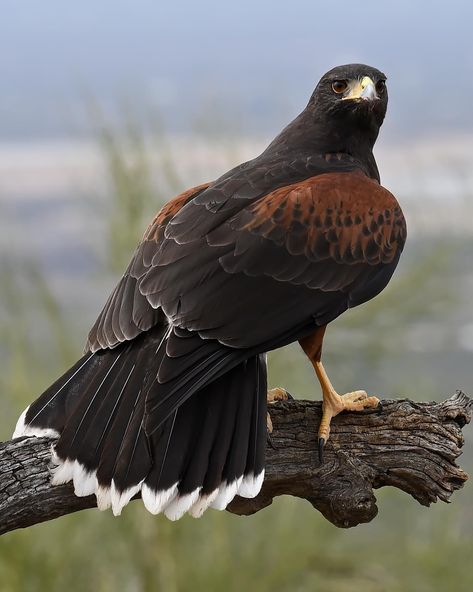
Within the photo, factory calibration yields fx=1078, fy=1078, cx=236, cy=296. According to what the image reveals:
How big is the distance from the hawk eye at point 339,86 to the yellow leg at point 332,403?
5.00 feet

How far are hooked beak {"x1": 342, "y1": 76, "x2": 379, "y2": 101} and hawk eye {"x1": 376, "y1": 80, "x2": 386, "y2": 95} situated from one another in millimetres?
66

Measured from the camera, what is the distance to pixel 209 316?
15.0 feet

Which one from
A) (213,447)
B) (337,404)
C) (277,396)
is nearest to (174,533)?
(277,396)

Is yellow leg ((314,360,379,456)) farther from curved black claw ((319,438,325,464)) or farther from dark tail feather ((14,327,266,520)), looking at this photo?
dark tail feather ((14,327,266,520))

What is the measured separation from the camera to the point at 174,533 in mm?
16281

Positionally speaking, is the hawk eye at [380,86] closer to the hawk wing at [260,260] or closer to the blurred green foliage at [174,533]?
the hawk wing at [260,260]

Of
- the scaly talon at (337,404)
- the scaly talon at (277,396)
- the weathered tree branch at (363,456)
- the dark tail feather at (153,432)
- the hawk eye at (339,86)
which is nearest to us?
the dark tail feather at (153,432)

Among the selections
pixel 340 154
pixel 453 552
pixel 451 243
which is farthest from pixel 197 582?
pixel 340 154

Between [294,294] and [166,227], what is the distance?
0.81m

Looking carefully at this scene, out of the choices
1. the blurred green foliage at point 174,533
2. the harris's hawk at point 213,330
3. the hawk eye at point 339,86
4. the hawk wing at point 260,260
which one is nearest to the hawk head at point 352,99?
the hawk eye at point 339,86

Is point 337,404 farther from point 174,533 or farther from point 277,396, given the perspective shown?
point 174,533

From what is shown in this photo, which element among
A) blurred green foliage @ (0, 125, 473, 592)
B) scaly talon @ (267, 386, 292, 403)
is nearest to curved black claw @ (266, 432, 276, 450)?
scaly talon @ (267, 386, 292, 403)

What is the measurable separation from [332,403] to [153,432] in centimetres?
118

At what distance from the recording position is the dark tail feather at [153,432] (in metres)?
4.43
